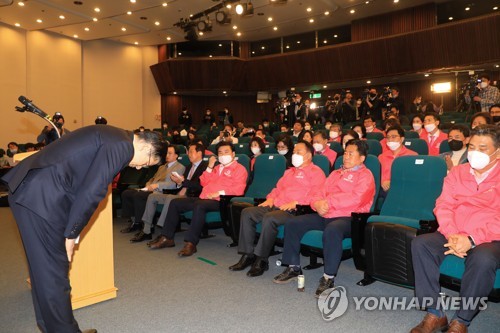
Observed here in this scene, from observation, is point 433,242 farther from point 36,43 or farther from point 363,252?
point 36,43

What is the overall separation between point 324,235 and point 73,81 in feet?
46.8

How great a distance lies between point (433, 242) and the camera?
2.65 meters

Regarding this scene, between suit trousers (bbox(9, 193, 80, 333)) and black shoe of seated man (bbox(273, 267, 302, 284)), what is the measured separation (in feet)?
6.15

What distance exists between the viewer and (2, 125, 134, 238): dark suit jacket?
2012 mm

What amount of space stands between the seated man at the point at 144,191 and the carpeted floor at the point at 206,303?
1.27m

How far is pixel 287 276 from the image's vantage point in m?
3.54

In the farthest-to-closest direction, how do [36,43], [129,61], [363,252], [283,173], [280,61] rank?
[129,61] → [280,61] → [36,43] → [283,173] → [363,252]

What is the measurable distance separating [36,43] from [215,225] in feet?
40.8

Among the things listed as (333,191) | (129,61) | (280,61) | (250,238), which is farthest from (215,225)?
(129,61)

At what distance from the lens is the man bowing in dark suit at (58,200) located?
2.02 m

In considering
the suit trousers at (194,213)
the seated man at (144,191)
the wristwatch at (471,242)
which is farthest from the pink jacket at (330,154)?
the wristwatch at (471,242)

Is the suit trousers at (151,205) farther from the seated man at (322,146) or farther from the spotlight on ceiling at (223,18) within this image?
the spotlight on ceiling at (223,18)

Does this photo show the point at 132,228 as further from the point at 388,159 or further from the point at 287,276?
the point at 388,159
